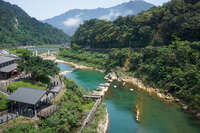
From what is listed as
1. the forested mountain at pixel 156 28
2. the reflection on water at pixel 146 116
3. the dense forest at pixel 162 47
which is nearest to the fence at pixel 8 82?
the reflection on water at pixel 146 116

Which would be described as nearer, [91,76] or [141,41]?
[91,76]

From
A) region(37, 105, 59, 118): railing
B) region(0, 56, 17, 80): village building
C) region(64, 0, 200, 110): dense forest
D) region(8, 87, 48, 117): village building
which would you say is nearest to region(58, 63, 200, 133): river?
region(64, 0, 200, 110): dense forest

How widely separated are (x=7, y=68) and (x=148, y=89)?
28011 mm

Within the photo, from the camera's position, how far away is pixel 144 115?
27531 millimetres

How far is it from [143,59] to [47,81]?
1111 inches

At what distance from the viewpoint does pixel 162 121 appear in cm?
2589

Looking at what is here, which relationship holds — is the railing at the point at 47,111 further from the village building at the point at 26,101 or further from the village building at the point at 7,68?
the village building at the point at 7,68

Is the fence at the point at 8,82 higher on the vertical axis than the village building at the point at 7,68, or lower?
lower

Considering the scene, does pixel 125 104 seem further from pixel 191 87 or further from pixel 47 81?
pixel 47 81

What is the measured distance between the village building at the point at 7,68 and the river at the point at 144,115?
57.0ft

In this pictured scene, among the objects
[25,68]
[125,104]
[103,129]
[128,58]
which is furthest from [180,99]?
[25,68]

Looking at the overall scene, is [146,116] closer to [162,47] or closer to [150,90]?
[150,90]

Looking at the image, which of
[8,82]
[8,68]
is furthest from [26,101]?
[8,68]

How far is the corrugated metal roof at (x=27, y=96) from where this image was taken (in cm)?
1922
